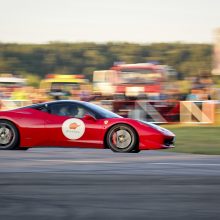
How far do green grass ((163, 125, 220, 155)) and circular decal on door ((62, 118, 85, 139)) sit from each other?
1647 millimetres

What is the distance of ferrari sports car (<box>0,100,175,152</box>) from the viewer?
12258 mm

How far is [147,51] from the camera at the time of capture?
367 ft

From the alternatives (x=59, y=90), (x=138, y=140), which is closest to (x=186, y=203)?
(x=138, y=140)

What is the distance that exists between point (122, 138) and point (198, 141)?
3.20 metres

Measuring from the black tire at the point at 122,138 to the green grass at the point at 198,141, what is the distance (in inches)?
37.2

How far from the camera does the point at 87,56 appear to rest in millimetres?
118000

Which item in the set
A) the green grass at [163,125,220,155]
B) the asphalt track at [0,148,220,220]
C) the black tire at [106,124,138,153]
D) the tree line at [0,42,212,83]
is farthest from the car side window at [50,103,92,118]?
the tree line at [0,42,212,83]

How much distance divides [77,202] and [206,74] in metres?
20.6

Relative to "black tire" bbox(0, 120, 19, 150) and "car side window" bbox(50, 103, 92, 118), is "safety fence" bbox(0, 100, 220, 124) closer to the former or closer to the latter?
"car side window" bbox(50, 103, 92, 118)

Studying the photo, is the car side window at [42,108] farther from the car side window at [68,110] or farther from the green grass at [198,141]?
the green grass at [198,141]

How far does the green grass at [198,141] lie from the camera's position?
505 inches

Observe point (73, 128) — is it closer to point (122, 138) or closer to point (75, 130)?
point (75, 130)

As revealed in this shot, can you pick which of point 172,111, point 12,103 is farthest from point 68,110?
point 12,103

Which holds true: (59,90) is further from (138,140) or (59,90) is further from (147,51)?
(147,51)
